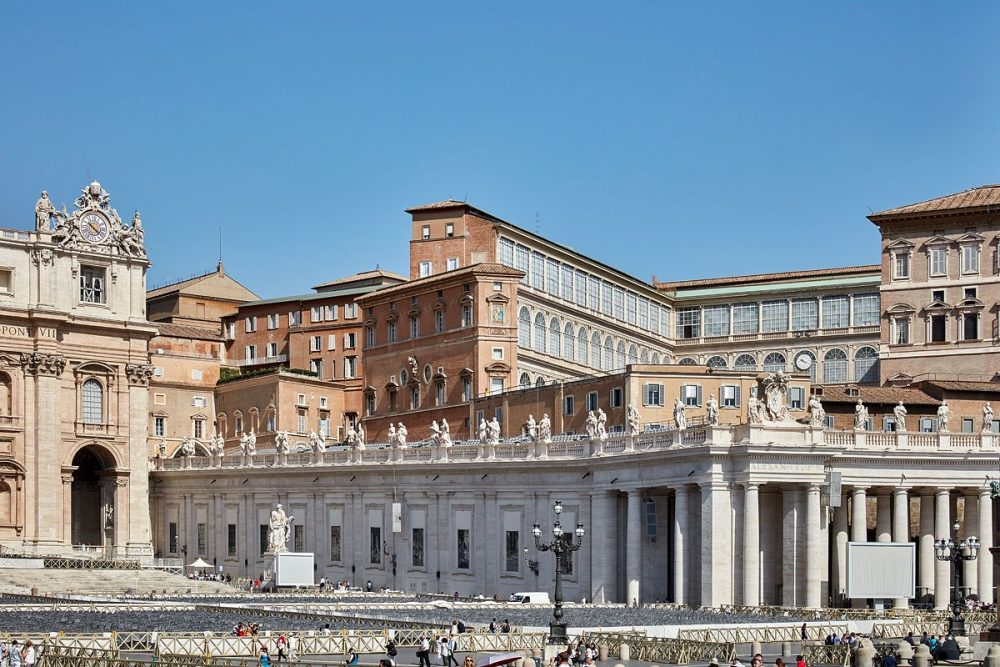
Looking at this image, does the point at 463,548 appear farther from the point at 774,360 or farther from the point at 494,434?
the point at 774,360

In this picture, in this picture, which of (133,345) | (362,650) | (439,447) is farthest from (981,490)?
(133,345)

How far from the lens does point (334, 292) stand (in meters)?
134

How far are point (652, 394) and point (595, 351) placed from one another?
27617 mm

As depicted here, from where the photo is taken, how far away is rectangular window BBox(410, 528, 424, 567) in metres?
93.2

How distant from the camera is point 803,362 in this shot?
131 meters

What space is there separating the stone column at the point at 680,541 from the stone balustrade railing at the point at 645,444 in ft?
7.41

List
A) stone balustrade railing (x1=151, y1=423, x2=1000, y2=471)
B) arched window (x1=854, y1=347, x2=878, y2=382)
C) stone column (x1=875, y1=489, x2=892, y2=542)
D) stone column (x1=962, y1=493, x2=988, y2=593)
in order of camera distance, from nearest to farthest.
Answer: stone balustrade railing (x1=151, y1=423, x2=1000, y2=471)
stone column (x1=962, y1=493, x2=988, y2=593)
stone column (x1=875, y1=489, x2=892, y2=542)
arched window (x1=854, y1=347, x2=878, y2=382)

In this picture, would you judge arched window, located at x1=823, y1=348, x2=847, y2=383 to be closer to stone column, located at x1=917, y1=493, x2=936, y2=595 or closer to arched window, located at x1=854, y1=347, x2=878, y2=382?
arched window, located at x1=854, y1=347, x2=878, y2=382

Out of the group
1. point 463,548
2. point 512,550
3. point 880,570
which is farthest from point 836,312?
point 880,570

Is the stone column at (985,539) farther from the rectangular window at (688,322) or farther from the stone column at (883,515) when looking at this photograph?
the rectangular window at (688,322)

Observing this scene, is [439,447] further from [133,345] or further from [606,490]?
[133,345]

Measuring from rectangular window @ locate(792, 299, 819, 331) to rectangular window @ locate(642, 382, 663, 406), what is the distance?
39.4m

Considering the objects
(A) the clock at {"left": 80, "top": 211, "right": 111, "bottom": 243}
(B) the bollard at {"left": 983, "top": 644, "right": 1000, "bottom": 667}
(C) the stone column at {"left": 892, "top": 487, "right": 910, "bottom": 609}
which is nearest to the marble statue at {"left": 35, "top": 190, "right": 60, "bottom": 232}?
(A) the clock at {"left": 80, "top": 211, "right": 111, "bottom": 243}

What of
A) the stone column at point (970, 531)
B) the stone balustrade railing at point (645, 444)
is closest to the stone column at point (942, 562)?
the stone column at point (970, 531)
